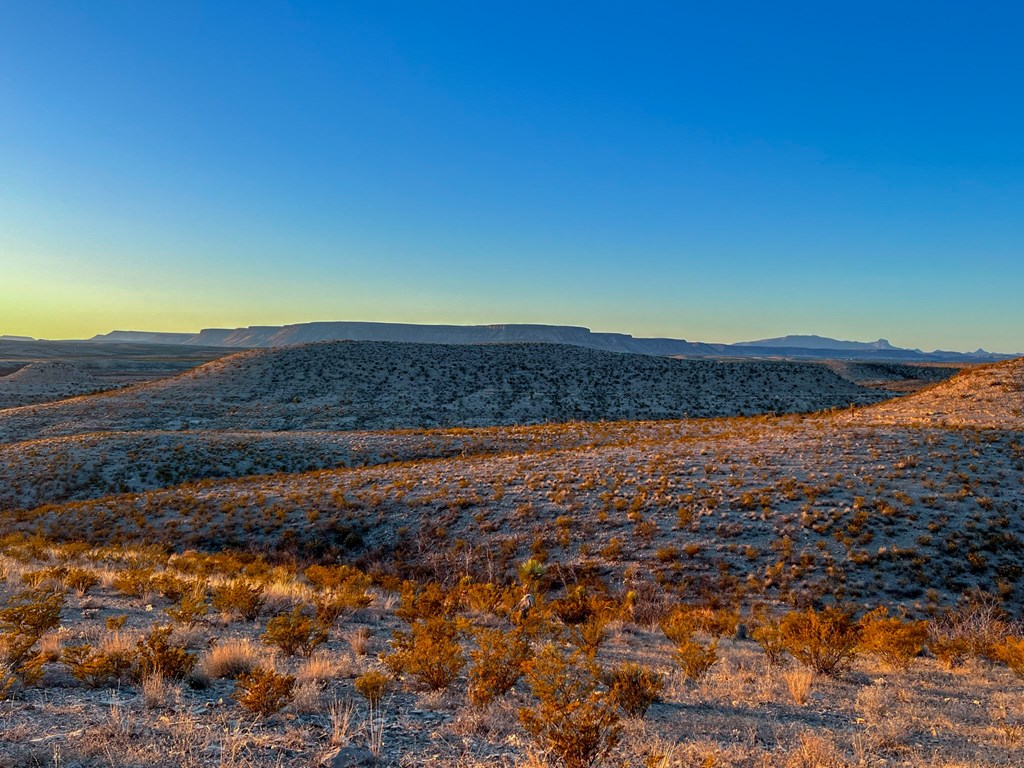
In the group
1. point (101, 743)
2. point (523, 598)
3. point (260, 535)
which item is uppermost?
point (101, 743)

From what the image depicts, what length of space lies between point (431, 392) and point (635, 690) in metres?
55.1

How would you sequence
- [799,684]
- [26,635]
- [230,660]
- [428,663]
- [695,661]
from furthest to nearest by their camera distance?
[695,661] → [26,635] → [230,660] → [799,684] → [428,663]

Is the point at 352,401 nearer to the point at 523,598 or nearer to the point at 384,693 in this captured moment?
the point at 523,598

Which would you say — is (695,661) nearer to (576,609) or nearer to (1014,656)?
(576,609)

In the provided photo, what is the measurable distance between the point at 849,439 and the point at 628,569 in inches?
561

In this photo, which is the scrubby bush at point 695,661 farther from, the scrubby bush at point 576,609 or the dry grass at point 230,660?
the dry grass at point 230,660

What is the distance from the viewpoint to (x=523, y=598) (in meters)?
11.1

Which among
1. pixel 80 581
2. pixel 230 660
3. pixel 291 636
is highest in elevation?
pixel 230 660

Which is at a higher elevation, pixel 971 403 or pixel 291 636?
pixel 971 403

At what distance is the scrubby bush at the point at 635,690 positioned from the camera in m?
5.80

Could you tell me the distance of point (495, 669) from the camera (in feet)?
20.6

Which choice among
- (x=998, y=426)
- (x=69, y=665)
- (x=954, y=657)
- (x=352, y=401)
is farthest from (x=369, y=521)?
(x=352, y=401)

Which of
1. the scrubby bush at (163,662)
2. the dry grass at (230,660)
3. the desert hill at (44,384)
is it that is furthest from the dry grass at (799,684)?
the desert hill at (44,384)

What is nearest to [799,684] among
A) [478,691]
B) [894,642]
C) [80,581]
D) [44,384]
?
→ [894,642]
